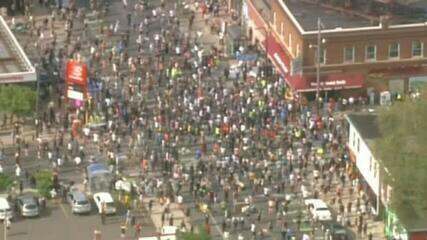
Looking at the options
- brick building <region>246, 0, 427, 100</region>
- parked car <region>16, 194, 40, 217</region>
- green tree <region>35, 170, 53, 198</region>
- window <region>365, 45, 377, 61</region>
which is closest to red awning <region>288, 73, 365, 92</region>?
brick building <region>246, 0, 427, 100</region>

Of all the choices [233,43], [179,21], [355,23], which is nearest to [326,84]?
[355,23]

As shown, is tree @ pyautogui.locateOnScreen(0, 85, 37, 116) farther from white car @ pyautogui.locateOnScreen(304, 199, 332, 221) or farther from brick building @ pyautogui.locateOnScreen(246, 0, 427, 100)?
white car @ pyautogui.locateOnScreen(304, 199, 332, 221)

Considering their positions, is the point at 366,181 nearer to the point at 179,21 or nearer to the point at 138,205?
the point at 138,205

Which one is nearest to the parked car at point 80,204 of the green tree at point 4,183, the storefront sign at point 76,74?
the green tree at point 4,183

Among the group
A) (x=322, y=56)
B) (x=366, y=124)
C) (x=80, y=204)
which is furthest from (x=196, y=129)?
(x=80, y=204)

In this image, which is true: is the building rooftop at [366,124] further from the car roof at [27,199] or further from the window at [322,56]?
the car roof at [27,199]

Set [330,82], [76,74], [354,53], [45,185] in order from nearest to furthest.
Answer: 1. [45,185]
2. [76,74]
3. [330,82]
4. [354,53]

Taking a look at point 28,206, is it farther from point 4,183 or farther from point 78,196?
point 4,183

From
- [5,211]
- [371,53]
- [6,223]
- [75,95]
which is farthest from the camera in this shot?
[371,53]
